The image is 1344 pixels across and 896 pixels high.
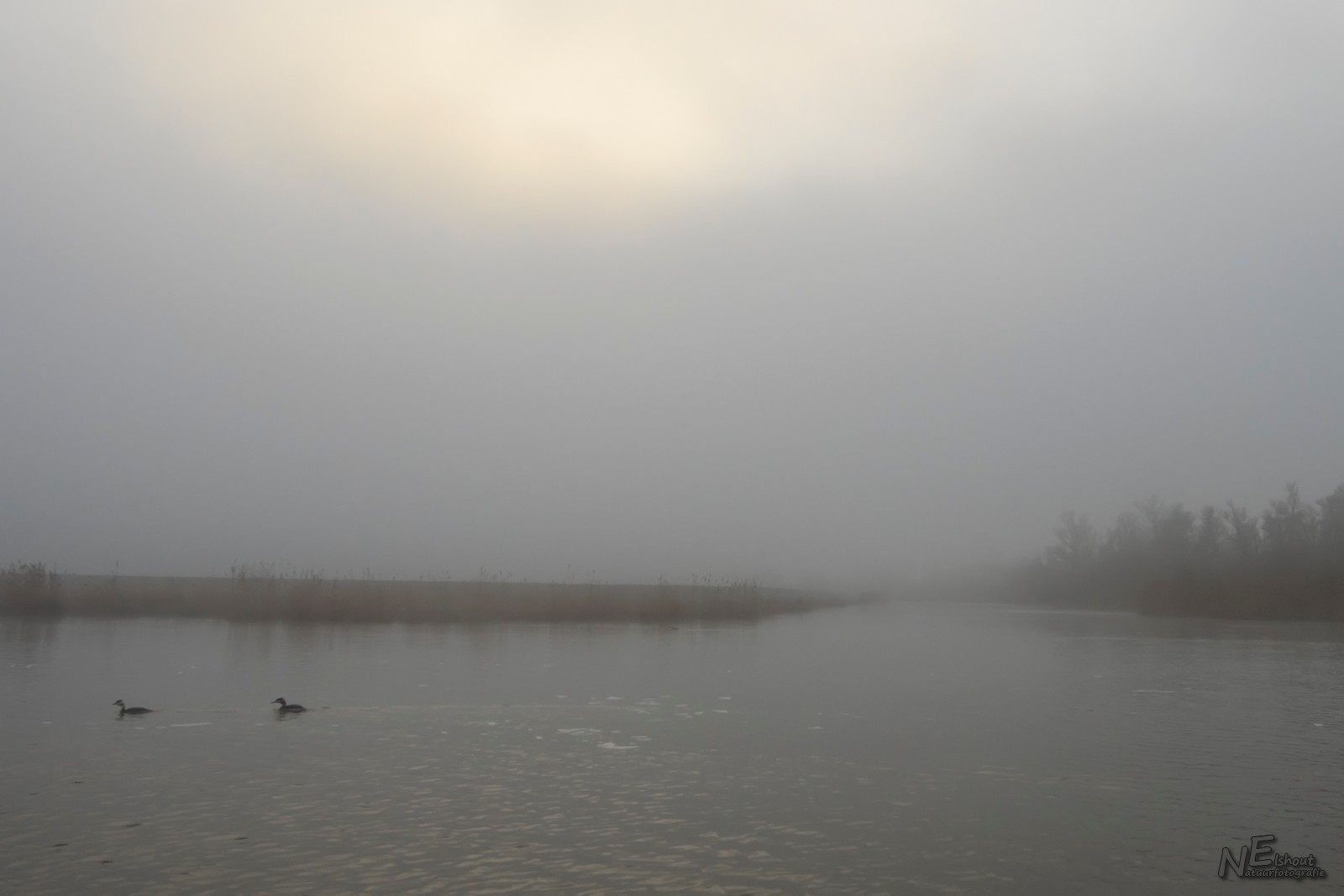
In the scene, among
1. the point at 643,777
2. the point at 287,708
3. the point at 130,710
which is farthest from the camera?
the point at 287,708

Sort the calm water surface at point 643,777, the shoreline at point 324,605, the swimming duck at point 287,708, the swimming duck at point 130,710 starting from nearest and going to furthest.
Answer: the calm water surface at point 643,777 → the swimming duck at point 130,710 → the swimming duck at point 287,708 → the shoreline at point 324,605

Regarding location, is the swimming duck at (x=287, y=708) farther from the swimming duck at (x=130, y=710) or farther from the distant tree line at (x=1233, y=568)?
the distant tree line at (x=1233, y=568)

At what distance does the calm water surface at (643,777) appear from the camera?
342 inches

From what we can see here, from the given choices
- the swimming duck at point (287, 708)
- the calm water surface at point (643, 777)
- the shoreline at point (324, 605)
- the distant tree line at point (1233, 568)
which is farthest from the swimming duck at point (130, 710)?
the distant tree line at point (1233, 568)

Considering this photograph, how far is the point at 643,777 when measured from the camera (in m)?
12.3

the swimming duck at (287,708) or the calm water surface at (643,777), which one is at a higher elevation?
the swimming duck at (287,708)

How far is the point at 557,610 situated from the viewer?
144 ft

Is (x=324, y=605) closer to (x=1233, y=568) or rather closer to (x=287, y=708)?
(x=287, y=708)

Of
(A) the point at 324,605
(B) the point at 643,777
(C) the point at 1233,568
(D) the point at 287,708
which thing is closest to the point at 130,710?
(D) the point at 287,708

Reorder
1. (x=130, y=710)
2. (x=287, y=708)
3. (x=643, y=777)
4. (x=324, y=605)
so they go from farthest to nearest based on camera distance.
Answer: (x=324, y=605) < (x=287, y=708) < (x=130, y=710) < (x=643, y=777)

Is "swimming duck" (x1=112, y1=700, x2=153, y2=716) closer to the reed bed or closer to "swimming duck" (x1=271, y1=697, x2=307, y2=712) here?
"swimming duck" (x1=271, y1=697, x2=307, y2=712)

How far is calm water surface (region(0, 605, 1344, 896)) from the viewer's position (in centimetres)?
868

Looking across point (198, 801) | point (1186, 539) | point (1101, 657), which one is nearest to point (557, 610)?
point (1101, 657)

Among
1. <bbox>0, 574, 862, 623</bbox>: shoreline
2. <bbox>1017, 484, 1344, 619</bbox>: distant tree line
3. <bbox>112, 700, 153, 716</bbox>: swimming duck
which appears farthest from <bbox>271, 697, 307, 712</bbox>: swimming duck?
<bbox>1017, 484, 1344, 619</bbox>: distant tree line
